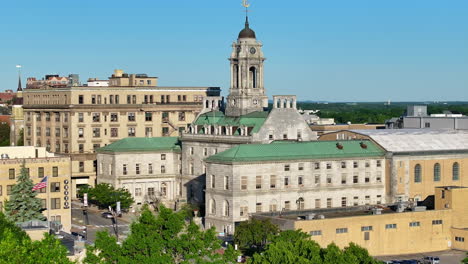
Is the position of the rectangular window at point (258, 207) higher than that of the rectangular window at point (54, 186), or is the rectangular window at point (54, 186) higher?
the rectangular window at point (54, 186)

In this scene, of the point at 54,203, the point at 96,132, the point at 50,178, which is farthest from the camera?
the point at 96,132

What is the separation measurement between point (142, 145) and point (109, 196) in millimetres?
14840

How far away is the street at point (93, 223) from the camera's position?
437ft

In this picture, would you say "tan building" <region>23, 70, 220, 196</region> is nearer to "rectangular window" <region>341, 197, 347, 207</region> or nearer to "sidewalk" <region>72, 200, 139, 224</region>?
"sidewalk" <region>72, 200, 139, 224</region>

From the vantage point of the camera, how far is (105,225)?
14075 centimetres

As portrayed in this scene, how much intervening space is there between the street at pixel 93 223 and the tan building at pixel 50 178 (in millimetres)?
3744

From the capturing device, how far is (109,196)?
154m

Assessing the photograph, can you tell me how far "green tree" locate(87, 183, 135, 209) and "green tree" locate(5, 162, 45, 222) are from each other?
1410 inches

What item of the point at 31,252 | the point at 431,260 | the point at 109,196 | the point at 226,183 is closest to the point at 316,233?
the point at 431,260

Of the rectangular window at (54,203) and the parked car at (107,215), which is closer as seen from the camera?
the rectangular window at (54,203)

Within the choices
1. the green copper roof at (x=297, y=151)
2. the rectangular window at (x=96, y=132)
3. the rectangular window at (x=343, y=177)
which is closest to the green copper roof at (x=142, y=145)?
the rectangular window at (x=96, y=132)

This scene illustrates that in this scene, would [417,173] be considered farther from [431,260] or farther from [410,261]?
[410,261]

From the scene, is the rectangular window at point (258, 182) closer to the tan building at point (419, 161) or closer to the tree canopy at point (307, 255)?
the tan building at point (419, 161)

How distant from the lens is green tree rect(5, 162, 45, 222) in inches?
4451
